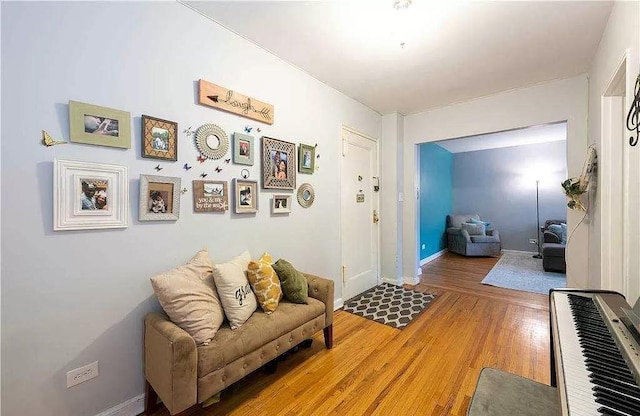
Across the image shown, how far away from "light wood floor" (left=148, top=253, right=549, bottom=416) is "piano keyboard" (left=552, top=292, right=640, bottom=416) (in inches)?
35.7

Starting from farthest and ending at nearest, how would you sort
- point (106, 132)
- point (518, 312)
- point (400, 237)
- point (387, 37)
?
point (400, 237) < point (518, 312) < point (387, 37) < point (106, 132)

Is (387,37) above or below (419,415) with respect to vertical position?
above

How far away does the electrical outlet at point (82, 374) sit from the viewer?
1331 millimetres

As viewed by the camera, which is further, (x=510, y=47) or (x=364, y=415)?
(x=510, y=47)

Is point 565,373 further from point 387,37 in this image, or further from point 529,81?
point 529,81

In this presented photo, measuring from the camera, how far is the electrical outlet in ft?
4.37

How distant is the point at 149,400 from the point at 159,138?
1.58 m

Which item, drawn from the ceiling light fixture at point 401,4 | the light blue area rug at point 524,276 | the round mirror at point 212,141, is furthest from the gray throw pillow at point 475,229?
the round mirror at point 212,141

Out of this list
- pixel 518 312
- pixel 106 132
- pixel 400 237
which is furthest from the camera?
pixel 400 237

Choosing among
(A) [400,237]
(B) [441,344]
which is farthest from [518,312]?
(A) [400,237]

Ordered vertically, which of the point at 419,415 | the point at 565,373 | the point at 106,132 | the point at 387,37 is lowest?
the point at 419,415

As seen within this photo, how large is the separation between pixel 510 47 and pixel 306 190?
2183 millimetres

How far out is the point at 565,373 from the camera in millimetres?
763

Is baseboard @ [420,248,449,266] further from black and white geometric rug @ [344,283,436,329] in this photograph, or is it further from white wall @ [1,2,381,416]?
white wall @ [1,2,381,416]
